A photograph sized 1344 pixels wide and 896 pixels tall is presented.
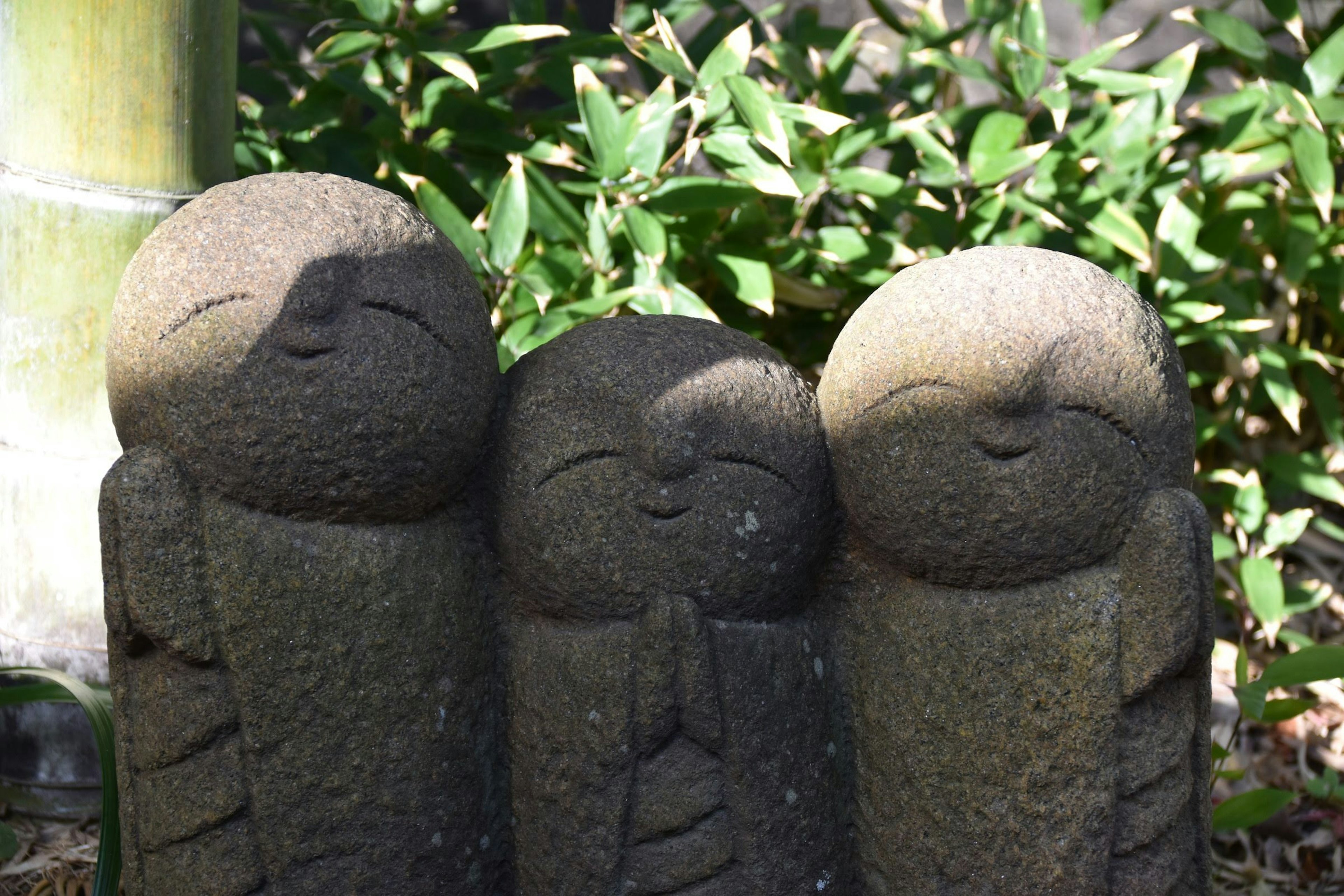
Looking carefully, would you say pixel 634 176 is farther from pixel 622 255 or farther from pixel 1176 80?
pixel 1176 80

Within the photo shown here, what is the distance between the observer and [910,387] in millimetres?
1525

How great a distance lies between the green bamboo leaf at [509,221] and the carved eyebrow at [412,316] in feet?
2.75

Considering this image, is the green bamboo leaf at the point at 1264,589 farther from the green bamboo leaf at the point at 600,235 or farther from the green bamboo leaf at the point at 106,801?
the green bamboo leaf at the point at 106,801

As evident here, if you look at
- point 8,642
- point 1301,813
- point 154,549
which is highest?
point 154,549

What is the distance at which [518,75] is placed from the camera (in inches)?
109

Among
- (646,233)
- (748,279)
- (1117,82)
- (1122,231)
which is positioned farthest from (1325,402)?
(646,233)

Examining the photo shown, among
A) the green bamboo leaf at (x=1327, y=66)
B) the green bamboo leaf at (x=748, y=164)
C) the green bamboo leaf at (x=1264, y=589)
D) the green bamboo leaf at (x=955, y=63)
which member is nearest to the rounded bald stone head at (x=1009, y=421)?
the green bamboo leaf at (x=748, y=164)

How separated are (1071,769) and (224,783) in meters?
1.04

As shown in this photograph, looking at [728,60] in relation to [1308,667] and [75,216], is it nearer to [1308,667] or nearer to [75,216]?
[75,216]

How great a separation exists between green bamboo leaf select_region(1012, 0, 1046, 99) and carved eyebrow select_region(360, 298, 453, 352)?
172 cm

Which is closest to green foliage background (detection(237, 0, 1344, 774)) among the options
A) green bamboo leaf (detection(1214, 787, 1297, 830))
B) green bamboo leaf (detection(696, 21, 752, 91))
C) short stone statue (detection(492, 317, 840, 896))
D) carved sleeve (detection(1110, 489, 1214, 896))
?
green bamboo leaf (detection(696, 21, 752, 91))

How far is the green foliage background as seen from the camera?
2.36 meters

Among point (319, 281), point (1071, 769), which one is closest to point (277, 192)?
point (319, 281)

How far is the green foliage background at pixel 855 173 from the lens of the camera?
2.36 m
